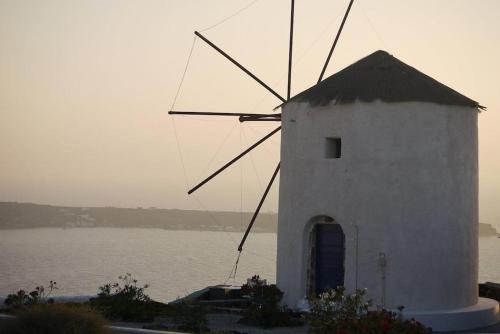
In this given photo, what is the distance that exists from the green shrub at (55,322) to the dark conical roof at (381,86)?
25.3 feet

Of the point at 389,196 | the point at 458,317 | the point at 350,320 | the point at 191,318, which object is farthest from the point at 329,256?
the point at 350,320

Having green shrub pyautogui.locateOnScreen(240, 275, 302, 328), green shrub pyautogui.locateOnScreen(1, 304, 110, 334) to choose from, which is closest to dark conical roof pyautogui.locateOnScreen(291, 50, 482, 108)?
green shrub pyautogui.locateOnScreen(240, 275, 302, 328)

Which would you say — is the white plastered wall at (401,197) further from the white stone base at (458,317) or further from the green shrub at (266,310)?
the green shrub at (266,310)

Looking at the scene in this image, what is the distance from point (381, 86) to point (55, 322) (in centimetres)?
892

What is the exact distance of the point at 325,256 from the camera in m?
18.8

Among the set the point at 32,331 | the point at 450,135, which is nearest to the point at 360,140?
the point at 450,135

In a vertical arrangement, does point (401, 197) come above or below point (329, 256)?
above

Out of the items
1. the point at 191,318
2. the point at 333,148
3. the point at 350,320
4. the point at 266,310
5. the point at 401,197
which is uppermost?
the point at 333,148

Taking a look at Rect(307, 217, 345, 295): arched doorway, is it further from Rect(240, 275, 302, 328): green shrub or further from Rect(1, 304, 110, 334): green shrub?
Rect(1, 304, 110, 334): green shrub

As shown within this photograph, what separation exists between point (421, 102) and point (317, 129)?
7.47 ft

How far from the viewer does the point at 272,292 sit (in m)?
18.4

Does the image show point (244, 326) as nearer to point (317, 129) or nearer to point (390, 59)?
point (317, 129)

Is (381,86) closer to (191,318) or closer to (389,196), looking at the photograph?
(389,196)

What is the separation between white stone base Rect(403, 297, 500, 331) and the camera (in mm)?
17250
